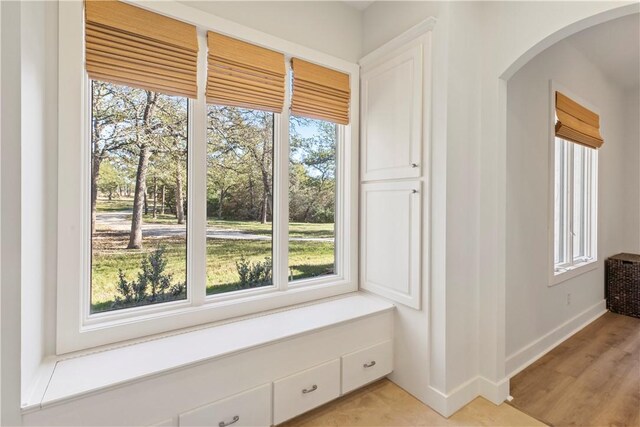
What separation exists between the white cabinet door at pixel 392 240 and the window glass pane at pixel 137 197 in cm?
127

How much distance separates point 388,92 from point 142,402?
2.20 meters

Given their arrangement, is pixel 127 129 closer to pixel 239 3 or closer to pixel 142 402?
pixel 239 3

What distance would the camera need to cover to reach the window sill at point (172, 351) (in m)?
1.20

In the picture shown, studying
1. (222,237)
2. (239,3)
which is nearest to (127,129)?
(222,237)

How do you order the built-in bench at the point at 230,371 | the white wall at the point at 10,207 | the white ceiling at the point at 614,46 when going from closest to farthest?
the white wall at the point at 10,207, the built-in bench at the point at 230,371, the white ceiling at the point at 614,46

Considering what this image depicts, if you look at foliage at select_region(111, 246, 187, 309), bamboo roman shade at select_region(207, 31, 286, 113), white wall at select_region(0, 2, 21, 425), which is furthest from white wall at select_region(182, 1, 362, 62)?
foliage at select_region(111, 246, 187, 309)

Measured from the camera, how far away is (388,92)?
6.96 feet

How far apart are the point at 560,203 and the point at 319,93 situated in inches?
104

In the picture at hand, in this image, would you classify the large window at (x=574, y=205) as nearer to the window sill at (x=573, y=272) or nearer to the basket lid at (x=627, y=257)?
the window sill at (x=573, y=272)

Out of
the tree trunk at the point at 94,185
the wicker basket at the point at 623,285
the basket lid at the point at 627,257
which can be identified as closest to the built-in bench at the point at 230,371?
the tree trunk at the point at 94,185

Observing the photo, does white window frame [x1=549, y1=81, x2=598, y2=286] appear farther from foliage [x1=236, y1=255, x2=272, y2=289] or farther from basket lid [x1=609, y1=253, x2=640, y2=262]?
foliage [x1=236, y1=255, x2=272, y2=289]

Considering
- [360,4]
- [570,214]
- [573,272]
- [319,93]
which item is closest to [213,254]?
[319,93]

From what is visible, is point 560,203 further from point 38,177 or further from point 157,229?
point 38,177

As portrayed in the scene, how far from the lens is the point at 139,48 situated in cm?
154
